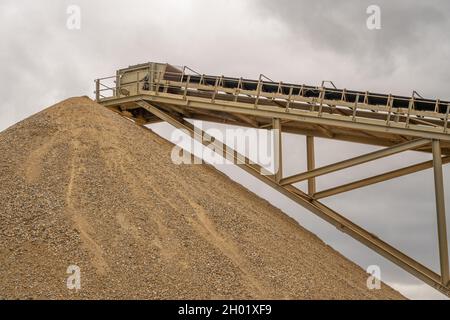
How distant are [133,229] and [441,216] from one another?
→ 969 centimetres

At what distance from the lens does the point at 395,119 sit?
21812 mm

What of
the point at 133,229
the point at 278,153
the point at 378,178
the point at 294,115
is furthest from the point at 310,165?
the point at 133,229

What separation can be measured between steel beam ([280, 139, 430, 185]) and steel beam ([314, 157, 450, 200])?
101 centimetres

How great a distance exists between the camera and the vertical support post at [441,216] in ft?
65.0

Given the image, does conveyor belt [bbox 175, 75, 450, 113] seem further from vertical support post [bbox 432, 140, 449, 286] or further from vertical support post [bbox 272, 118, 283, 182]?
vertical support post [bbox 432, 140, 449, 286]

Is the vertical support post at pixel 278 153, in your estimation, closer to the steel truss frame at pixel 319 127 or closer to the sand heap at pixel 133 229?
the steel truss frame at pixel 319 127

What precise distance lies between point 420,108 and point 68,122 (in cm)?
1256

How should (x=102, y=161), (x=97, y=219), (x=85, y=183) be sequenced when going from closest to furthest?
(x=97, y=219) → (x=85, y=183) → (x=102, y=161)

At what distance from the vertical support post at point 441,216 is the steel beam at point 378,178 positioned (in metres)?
1.36

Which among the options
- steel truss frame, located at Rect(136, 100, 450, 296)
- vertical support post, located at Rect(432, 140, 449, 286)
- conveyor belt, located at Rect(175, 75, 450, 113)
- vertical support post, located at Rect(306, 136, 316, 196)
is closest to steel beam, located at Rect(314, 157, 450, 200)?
steel truss frame, located at Rect(136, 100, 450, 296)

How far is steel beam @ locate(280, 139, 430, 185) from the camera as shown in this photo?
21.2 metres

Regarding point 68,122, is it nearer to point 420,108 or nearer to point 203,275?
point 203,275

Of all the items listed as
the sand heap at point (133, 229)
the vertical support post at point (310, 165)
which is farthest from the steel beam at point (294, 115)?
the sand heap at point (133, 229)
